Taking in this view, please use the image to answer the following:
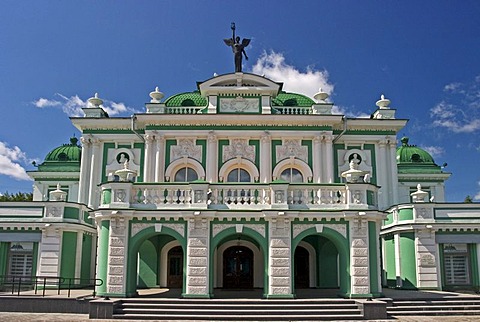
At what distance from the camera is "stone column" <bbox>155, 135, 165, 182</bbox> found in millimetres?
24719

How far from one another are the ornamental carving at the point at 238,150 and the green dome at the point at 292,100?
3.35 metres

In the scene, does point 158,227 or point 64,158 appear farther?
point 64,158

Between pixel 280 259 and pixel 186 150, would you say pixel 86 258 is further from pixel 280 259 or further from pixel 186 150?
pixel 280 259

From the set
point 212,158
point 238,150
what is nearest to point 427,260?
point 238,150

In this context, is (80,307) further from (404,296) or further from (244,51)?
(244,51)

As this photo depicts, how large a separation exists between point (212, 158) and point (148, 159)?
3.36 metres

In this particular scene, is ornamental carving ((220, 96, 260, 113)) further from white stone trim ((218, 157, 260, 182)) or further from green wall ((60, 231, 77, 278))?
green wall ((60, 231, 77, 278))

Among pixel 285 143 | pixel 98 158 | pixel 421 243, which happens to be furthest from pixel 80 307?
pixel 421 243

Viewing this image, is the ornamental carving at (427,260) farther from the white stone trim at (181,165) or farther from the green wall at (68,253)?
the green wall at (68,253)

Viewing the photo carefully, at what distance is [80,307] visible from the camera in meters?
16.5

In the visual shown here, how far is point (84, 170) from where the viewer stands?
26.0 metres

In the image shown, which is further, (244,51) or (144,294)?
(244,51)

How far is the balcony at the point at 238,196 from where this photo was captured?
56.9ft

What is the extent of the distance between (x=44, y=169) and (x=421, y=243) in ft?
73.4
